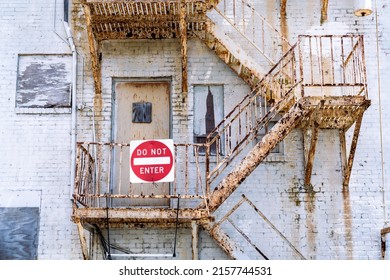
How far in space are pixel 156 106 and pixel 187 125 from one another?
72 cm

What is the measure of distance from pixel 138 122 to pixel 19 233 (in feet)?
9.62

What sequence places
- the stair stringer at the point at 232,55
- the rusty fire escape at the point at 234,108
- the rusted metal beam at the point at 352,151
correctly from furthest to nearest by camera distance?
the stair stringer at the point at 232,55
the rusted metal beam at the point at 352,151
the rusty fire escape at the point at 234,108

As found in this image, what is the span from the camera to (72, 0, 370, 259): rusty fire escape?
11766mm

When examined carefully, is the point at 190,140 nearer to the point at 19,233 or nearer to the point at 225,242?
the point at 225,242

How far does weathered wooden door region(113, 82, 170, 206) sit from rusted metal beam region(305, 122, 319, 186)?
254cm

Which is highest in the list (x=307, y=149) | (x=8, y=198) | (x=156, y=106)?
(x=156, y=106)

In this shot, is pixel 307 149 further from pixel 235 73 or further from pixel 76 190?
pixel 76 190

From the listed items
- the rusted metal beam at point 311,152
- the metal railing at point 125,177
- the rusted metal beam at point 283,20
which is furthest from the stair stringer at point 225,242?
the rusted metal beam at point 283,20

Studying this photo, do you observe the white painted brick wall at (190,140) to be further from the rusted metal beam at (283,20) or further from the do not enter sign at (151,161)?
the do not enter sign at (151,161)

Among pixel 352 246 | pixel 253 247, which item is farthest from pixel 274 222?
pixel 352 246

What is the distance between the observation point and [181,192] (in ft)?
42.3

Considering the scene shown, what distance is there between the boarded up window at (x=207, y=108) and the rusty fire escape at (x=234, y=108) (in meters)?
0.25

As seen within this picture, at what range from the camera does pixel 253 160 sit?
11.9m

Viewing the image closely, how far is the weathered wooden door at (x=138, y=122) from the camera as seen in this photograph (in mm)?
13094
